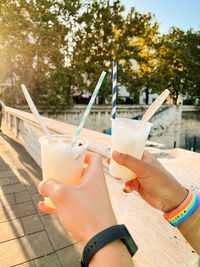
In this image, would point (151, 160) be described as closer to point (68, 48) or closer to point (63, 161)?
point (63, 161)

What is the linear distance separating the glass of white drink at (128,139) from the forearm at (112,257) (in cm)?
88

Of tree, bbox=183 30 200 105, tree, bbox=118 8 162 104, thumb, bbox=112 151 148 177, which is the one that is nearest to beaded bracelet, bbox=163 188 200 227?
thumb, bbox=112 151 148 177

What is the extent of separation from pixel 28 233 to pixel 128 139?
209 centimetres

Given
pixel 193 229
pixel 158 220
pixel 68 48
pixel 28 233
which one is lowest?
pixel 28 233

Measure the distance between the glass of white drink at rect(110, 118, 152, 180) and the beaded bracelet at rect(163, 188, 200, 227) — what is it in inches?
16.7

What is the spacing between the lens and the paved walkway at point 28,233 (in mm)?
2396

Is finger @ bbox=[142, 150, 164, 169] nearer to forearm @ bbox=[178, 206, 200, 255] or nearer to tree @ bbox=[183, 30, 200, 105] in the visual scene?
forearm @ bbox=[178, 206, 200, 255]

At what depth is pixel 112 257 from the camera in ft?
2.68

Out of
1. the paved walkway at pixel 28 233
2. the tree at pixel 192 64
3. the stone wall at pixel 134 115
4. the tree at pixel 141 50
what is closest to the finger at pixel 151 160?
the paved walkway at pixel 28 233

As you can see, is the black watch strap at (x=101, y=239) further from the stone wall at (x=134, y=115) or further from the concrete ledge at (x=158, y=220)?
the stone wall at (x=134, y=115)

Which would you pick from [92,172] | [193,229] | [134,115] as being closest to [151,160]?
[193,229]

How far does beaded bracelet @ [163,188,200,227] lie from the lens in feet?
4.58

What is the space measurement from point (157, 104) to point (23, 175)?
13.7ft

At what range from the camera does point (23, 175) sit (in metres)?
4.82
